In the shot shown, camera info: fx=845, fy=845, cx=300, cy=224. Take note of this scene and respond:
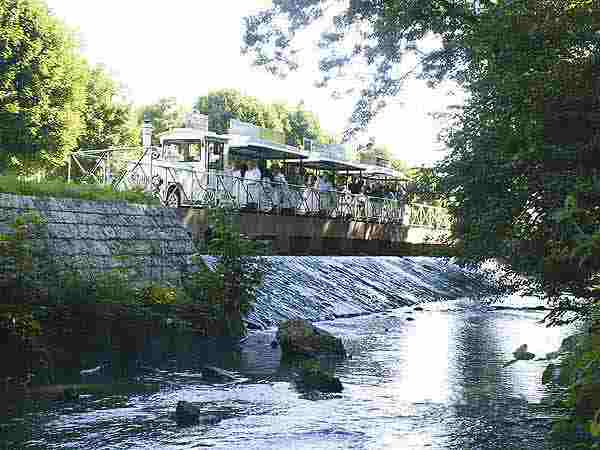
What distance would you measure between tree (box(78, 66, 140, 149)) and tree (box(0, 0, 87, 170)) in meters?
9.34

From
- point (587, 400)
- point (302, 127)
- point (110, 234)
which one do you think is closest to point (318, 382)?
point (110, 234)

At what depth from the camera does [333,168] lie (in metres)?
36.3

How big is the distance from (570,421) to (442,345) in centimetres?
1145

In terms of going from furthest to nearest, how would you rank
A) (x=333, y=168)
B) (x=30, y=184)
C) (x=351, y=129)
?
(x=333, y=168)
(x=351, y=129)
(x=30, y=184)

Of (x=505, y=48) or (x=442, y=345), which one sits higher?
(x=505, y=48)

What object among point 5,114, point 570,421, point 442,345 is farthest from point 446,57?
point 5,114

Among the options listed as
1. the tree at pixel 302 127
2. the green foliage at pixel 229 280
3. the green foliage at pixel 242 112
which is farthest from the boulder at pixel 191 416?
the tree at pixel 302 127

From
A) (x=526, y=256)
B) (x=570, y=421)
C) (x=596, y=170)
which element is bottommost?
(x=570, y=421)

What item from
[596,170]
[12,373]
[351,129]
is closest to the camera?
[596,170]

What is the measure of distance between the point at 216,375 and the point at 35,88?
88.7 feet

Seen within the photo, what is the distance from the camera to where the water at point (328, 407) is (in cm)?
799

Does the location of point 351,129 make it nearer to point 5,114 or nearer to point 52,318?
point 52,318

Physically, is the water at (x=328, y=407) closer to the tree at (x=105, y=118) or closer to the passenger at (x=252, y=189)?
the passenger at (x=252, y=189)

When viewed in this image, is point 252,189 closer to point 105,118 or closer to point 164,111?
point 105,118
